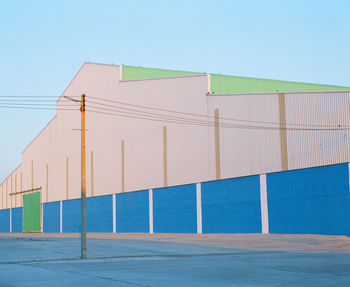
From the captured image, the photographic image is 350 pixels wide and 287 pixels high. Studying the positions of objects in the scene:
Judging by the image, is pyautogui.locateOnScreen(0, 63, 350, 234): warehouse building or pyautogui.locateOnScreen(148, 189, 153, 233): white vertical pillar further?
pyautogui.locateOnScreen(148, 189, 153, 233): white vertical pillar

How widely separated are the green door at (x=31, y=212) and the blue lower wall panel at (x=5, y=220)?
11469 millimetres

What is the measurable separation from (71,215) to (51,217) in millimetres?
7413

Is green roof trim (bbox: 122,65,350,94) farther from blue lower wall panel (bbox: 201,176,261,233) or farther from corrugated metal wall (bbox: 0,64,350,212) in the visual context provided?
blue lower wall panel (bbox: 201,176,261,233)

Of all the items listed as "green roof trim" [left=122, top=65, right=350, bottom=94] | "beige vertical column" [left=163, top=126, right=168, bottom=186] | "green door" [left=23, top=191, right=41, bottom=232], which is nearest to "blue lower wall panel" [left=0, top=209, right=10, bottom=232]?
"green door" [left=23, top=191, right=41, bottom=232]

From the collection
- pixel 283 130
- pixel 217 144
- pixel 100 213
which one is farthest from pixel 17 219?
pixel 283 130

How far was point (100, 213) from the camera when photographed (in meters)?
68.2

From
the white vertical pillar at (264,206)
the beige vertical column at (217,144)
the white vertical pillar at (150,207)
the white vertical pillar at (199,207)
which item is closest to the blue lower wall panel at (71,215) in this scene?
the white vertical pillar at (150,207)

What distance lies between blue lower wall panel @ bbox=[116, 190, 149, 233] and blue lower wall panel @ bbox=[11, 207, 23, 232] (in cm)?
3696

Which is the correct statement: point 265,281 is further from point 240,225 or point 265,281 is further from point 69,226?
point 69,226

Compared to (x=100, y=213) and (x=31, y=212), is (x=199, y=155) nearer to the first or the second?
(x=100, y=213)

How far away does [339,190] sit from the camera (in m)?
38.8

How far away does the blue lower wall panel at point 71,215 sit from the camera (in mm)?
73438

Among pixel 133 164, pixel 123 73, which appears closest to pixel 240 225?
pixel 133 164

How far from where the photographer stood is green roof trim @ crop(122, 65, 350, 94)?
58250mm
